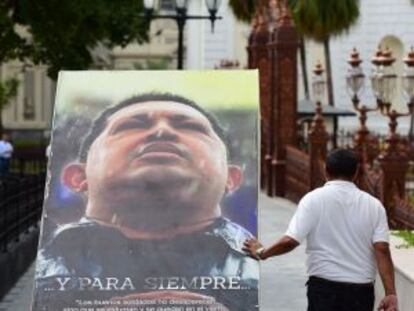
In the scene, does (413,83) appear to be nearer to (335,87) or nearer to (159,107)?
(159,107)

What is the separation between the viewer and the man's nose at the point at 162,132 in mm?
→ 7406

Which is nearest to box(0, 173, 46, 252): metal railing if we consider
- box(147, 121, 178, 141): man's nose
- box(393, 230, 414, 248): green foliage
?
box(393, 230, 414, 248): green foliage

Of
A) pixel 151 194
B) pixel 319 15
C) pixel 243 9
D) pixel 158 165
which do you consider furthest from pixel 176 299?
pixel 243 9

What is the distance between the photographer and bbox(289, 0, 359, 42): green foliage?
141 feet

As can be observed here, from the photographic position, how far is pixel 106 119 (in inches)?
294

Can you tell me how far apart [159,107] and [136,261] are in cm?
98

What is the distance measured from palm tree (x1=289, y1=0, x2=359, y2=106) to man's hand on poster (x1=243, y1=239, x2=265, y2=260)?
3589cm

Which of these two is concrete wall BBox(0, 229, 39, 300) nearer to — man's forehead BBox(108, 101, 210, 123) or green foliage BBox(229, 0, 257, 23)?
man's forehead BBox(108, 101, 210, 123)

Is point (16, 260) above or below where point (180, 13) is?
below

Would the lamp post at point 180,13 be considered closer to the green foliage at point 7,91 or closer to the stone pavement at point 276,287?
the stone pavement at point 276,287

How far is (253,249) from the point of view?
699 cm

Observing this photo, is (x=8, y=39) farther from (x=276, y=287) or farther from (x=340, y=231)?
(x=340, y=231)

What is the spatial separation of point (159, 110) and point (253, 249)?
1059 millimetres

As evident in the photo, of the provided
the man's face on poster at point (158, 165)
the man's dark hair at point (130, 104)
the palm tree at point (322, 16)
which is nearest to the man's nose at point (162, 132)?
the man's face on poster at point (158, 165)
